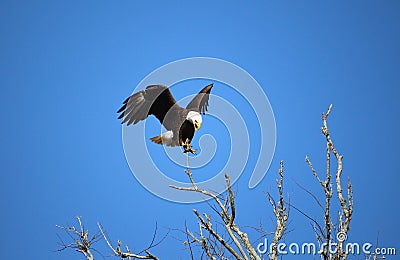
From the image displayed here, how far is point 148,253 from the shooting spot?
278 centimetres

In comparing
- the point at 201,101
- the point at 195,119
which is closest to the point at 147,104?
the point at 195,119

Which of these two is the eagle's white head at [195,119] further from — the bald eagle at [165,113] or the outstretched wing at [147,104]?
the outstretched wing at [147,104]

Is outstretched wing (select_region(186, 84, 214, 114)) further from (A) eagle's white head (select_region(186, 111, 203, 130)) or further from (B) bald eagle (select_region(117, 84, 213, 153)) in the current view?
(A) eagle's white head (select_region(186, 111, 203, 130))

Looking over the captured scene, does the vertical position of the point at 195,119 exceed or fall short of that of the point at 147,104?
it falls short

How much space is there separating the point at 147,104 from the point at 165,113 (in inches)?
16.8

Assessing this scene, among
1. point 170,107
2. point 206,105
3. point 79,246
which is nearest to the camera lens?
point 79,246

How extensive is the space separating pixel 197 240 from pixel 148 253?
0.52 metres

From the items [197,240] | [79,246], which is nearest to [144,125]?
[79,246]

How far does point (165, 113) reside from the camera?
7.11m

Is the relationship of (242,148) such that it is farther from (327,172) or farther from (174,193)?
(327,172)

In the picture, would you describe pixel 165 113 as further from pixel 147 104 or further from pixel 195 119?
pixel 195 119

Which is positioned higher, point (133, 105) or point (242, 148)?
point (133, 105)

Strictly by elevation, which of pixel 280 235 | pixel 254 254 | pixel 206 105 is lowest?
pixel 254 254

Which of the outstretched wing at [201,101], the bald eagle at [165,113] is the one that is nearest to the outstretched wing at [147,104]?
the bald eagle at [165,113]
